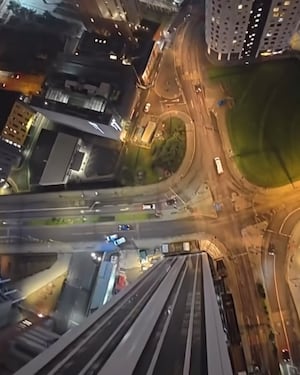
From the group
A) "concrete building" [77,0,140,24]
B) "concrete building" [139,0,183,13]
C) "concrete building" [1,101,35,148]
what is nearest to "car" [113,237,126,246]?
"concrete building" [1,101,35,148]

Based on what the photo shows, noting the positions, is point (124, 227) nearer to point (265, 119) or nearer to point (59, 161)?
point (59, 161)

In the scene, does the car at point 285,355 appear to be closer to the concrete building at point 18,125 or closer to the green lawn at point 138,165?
the green lawn at point 138,165

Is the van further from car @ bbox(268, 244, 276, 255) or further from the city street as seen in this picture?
car @ bbox(268, 244, 276, 255)

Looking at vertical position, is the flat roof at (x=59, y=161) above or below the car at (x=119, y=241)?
above

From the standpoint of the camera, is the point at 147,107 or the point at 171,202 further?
the point at 147,107

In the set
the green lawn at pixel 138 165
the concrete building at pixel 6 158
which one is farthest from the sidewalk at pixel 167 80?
the concrete building at pixel 6 158

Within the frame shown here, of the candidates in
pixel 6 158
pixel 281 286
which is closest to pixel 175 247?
pixel 281 286
